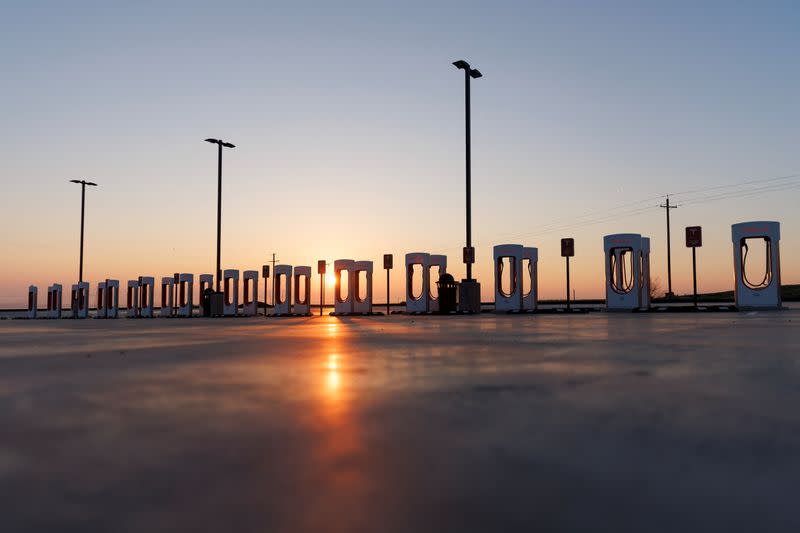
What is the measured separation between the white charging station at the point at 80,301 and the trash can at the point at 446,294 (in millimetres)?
30591

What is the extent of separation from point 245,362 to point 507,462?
464 centimetres

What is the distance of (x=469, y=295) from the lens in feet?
84.2

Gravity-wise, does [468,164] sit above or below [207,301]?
above

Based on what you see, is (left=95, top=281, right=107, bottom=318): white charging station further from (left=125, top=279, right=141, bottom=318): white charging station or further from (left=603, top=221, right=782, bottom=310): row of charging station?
(left=603, top=221, right=782, bottom=310): row of charging station

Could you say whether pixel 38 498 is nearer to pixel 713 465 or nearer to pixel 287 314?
pixel 713 465

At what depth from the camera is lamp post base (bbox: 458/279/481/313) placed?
25.7 m

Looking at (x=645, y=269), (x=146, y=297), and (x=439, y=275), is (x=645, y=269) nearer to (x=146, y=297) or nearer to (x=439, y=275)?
(x=439, y=275)

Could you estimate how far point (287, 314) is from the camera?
3691 cm

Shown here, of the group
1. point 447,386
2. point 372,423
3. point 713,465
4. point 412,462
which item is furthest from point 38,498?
point 447,386

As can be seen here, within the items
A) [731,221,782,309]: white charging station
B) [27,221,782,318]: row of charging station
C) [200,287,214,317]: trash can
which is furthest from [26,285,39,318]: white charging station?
[731,221,782,309]: white charging station

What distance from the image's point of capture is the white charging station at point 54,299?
164 feet

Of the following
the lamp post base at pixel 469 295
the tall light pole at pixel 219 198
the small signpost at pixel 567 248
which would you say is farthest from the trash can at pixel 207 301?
the small signpost at pixel 567 248

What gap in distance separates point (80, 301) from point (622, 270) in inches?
1517

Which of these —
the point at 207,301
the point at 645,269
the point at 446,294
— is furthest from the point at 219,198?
the point at 645,269
